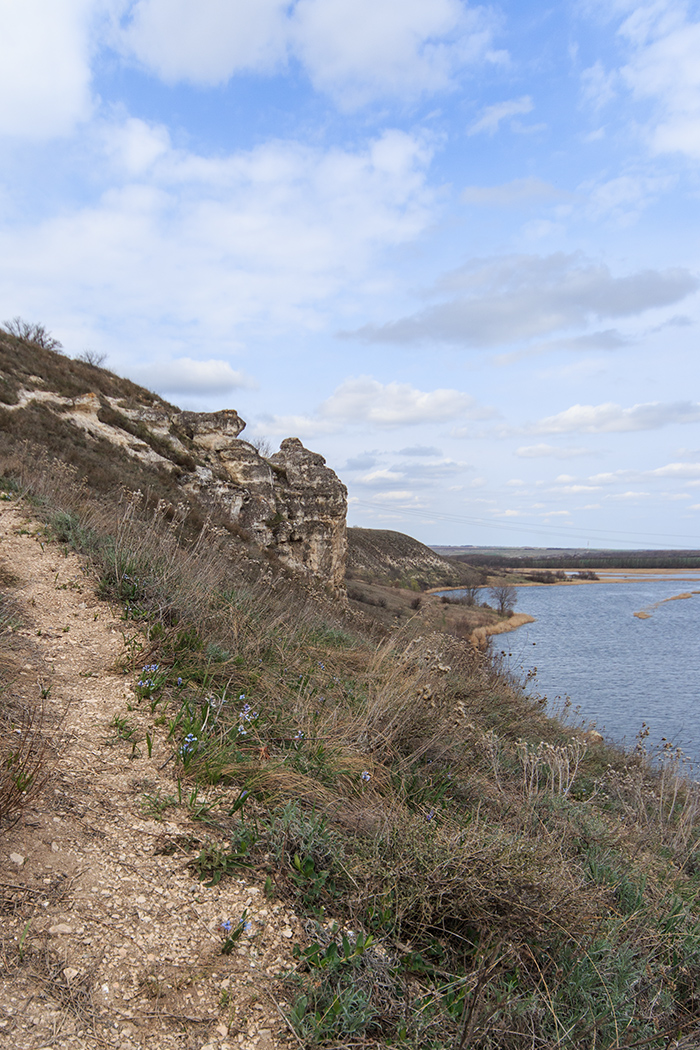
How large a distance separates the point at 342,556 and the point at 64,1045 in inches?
889

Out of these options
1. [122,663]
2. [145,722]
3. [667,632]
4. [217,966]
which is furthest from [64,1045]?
[667,632]

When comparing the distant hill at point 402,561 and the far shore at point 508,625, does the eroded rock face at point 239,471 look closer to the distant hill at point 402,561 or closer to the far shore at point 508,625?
the far shore at point 508,625

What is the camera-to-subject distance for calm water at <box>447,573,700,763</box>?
16.2m

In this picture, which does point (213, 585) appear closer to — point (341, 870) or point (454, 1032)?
point (341, 870)

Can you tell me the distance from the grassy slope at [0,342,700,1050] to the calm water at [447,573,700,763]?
20.9 feet

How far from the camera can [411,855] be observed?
8.95ft

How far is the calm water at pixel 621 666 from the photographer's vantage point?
16.2 m

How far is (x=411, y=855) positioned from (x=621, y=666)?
25.3m

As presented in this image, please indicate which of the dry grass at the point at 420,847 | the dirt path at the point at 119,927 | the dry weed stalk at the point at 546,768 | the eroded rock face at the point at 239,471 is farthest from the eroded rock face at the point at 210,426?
the dirt path at the point at 119,927

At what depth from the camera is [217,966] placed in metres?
2.15

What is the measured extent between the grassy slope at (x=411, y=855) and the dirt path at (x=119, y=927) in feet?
0.50

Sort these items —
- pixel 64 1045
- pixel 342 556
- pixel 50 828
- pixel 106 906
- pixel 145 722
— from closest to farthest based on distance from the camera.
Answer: pixel 64 1045 → pixel 106 906 → pixel 50 828 → pixel 145 722 → pixel 342 556

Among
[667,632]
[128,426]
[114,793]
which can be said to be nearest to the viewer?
[114,793]

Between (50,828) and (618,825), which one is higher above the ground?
(50,828)
